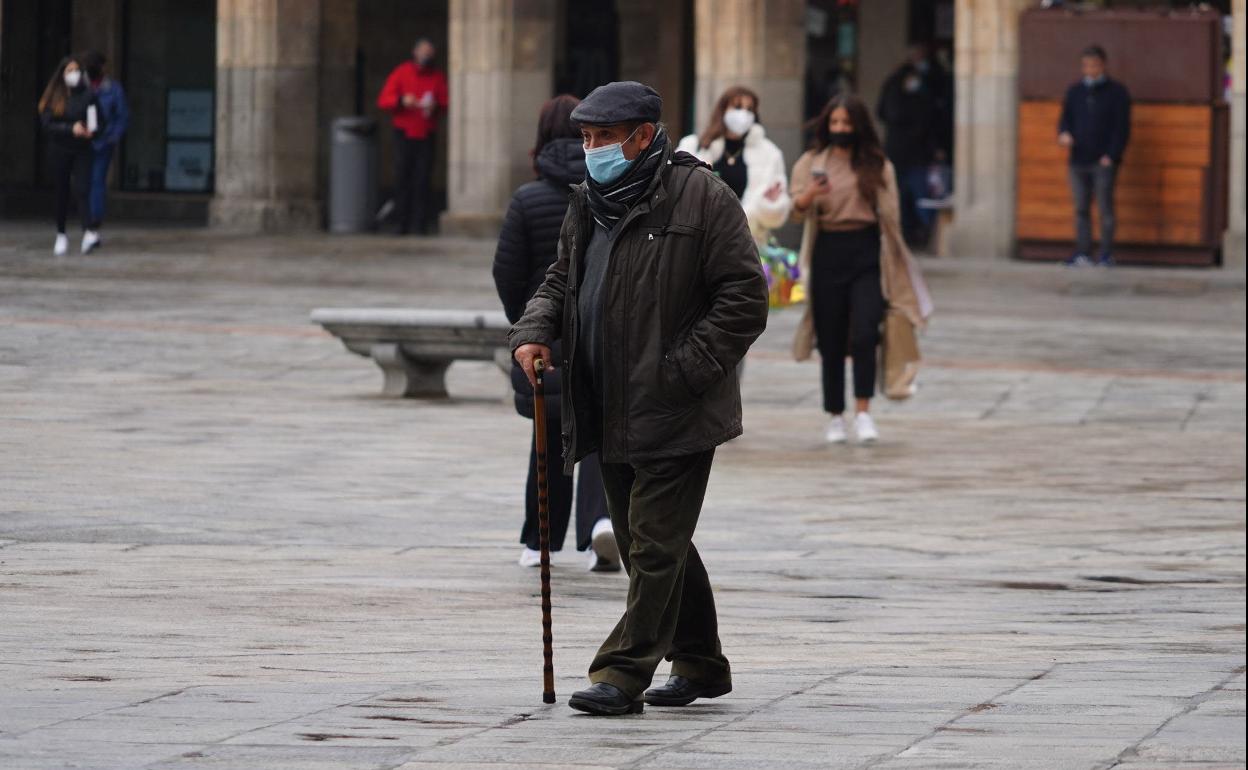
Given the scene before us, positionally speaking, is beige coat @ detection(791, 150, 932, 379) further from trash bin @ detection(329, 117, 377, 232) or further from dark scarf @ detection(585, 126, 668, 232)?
trash bin @ detection(329, 117, 377, 232)

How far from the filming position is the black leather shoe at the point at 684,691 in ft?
21.0

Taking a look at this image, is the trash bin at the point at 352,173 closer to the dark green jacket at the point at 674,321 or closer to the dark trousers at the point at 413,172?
the dark trousers at the point at 413,172

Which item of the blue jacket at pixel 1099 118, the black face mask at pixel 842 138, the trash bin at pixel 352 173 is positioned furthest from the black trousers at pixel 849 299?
the trash bin at pixel 352 173

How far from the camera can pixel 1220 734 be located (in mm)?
5609

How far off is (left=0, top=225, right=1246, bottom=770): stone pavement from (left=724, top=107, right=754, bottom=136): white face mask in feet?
4.97

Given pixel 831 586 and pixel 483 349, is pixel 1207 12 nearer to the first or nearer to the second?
pixel 483 349

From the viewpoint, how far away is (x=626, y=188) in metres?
6.35

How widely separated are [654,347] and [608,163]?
455mm

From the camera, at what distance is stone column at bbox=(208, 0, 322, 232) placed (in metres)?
28.0

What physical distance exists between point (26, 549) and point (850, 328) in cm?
513

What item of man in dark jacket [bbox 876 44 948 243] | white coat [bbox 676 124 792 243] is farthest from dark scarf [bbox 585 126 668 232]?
man in dark jacket [bbox 876 44 948 243]

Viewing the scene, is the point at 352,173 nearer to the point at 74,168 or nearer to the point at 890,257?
the point at 74,168

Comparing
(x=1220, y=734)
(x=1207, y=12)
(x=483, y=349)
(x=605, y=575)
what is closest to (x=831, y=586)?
(x=605, y=575)

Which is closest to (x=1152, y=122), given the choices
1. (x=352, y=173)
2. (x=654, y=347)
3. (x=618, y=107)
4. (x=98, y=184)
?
(x=352, y=173)
